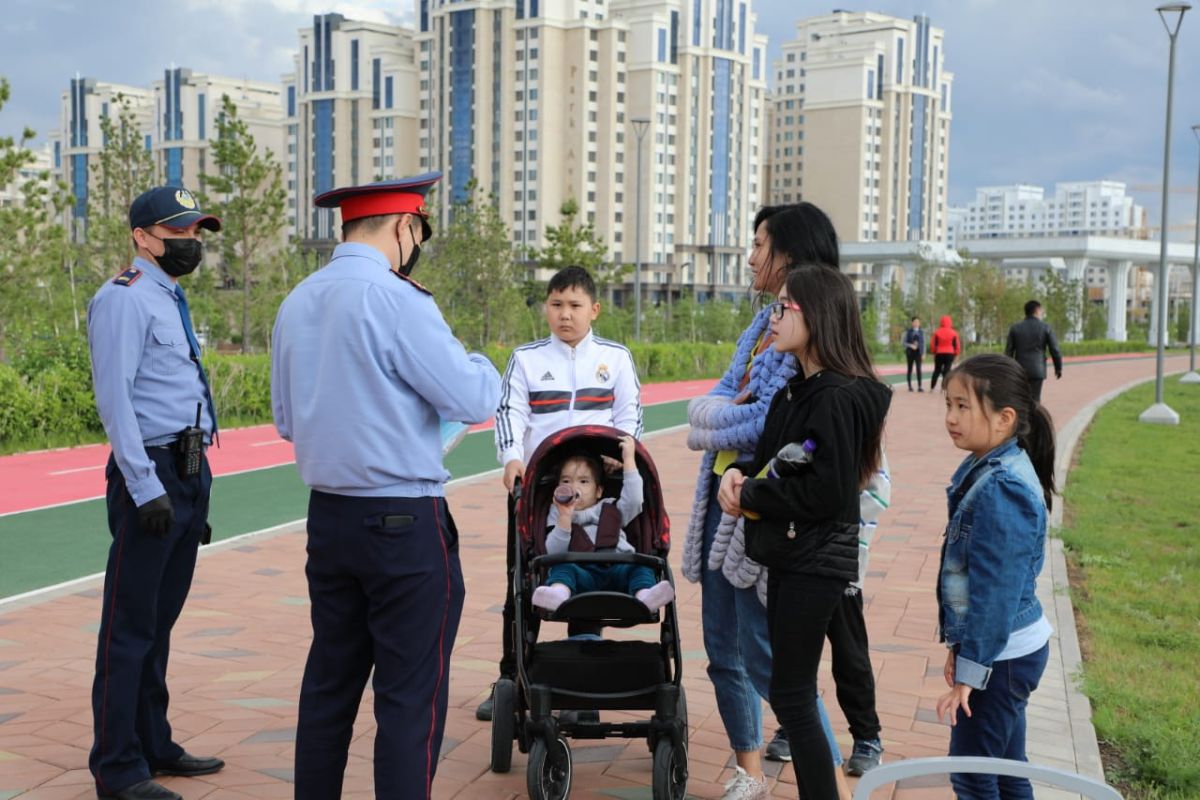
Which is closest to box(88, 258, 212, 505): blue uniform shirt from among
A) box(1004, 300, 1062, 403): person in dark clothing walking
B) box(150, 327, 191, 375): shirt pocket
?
box(150, 327, 191, 375): shirt pocket

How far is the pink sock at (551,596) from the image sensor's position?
425 centimetres

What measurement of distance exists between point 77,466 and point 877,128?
117883 mm

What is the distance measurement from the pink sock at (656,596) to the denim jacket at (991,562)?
1093 millimetres

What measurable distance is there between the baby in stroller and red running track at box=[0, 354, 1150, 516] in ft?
24.9

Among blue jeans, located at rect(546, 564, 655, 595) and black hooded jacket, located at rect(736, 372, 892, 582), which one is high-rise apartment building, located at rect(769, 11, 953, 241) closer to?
blue jeans, located at rect(546, 564, 655, 595)

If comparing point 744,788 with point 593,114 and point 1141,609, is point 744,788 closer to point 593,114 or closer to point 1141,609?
point 1141,609

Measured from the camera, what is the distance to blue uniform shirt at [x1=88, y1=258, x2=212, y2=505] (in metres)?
4.06

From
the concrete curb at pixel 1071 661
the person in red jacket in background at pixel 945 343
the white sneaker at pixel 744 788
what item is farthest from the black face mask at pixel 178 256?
the person in red jacket in background at pixel 945 343

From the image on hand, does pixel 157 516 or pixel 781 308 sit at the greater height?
pixel 781 308

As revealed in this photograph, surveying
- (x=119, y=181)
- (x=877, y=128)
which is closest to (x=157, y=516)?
(x=119, y=181)

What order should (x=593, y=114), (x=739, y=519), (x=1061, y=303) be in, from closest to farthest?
(x=739, y=519), (x=1061, y=303), (x=593, y=114)

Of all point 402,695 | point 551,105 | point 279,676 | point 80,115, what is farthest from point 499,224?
point 80,115

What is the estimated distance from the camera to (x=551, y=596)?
4.27 meters

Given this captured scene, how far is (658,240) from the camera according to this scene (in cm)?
10150
